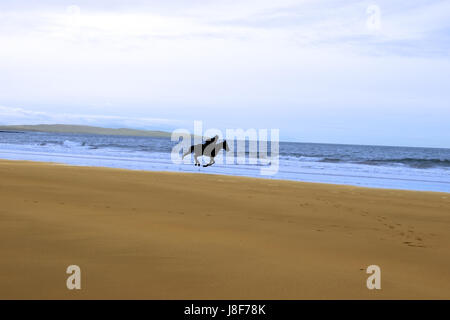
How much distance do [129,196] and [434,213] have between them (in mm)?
6245

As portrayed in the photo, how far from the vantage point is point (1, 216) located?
623 cm

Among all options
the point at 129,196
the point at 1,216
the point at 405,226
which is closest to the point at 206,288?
the point at 1,216

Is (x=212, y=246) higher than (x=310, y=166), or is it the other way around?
(x=310, y=166)

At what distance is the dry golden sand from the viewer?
3.91 m

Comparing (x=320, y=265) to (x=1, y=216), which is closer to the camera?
(x=320, y=265)

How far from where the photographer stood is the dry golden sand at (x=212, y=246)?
3.91m

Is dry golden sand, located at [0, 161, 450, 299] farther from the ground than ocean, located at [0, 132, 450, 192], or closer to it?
closer to it

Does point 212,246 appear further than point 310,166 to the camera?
No

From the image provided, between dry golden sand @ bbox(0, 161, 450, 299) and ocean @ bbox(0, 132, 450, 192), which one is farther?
ocean @ bbox(0, 132, 450, 192)

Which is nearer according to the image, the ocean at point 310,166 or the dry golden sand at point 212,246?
the dry golden sand at point 212,246

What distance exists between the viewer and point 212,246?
17.2 feet

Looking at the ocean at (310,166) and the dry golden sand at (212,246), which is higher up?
the ocean at (310,166)

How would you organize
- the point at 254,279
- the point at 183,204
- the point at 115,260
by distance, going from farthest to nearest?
the point at 183,204 < the point at 115,260 < the point at 254,279
